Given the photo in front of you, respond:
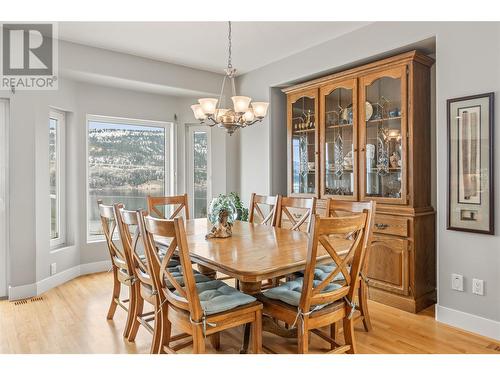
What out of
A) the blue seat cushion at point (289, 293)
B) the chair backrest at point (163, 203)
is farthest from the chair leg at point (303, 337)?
the chair backrest at point (163, 203)

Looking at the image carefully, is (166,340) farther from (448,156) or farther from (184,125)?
(184,125)

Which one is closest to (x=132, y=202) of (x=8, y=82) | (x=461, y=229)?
(x=8, y=82)

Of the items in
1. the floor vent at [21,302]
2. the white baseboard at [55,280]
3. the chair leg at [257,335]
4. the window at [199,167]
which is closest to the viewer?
the chair leg at [257,335]

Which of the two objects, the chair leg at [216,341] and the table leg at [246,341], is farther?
the chair leg at [216,341]

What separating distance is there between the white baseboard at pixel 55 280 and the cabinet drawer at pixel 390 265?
3.27 m

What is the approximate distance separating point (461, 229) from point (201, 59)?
338 centimetres

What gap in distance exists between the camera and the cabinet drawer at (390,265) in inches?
123

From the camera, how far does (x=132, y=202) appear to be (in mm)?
4828

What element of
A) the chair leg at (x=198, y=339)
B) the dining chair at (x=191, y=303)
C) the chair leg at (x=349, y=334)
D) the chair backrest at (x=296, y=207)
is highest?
the chair backrest at (x=296, y=207)

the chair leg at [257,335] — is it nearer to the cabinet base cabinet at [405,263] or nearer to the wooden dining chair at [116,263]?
the wooden dining chair at [116,263]

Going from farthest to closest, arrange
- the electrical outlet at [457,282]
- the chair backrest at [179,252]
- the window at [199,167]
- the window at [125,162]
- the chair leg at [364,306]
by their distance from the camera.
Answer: the window at [199,167] < the window at [125,162] < the electrical outlet at [457,282] < the chair leg at [364,306] < the chair backrest at [179,252]

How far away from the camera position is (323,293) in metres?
2.04

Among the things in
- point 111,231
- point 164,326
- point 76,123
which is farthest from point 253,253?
point 76,123

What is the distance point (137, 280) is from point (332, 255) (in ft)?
4.69
